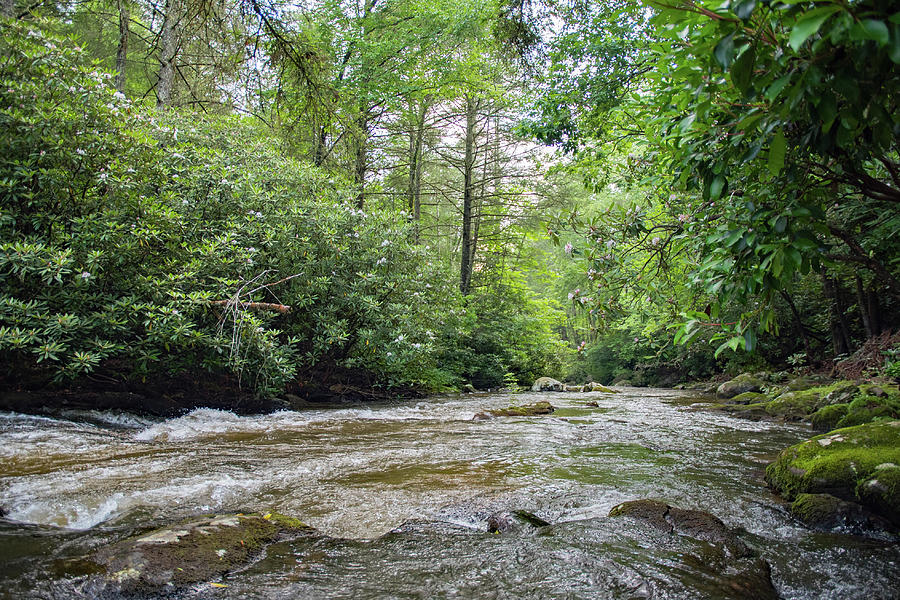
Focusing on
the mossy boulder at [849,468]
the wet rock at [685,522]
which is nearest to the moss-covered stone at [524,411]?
the mossy boulder at [849,468]

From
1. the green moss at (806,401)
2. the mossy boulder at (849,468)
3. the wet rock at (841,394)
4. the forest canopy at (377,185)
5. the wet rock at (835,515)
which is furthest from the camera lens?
the green moss at (806,401)

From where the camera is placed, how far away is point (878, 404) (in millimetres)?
6031

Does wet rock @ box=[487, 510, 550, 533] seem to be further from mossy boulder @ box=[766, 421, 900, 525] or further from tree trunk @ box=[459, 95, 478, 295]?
tree trunk @ box=[459, 95, 478, 295]

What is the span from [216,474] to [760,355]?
17166mm

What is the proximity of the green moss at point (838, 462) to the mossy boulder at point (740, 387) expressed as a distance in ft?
29.7

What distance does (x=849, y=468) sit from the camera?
3506 millimetres

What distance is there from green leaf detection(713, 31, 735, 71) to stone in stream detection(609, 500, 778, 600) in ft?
7.21

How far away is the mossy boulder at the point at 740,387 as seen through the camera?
12320 mm

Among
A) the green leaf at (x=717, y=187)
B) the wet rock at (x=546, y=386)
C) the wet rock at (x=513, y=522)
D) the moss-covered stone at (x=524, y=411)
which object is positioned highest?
the green leaf at (x=717, y=187)

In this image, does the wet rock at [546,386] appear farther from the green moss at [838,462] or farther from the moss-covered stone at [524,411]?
the green moss at [838,462]

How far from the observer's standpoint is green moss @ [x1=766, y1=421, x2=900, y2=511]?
11.3 ft

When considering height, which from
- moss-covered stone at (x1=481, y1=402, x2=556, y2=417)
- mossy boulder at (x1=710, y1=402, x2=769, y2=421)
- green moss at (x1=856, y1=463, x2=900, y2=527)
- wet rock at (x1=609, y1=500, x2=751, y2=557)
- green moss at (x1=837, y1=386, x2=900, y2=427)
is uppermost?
green moss at (x1=837, y1=386, x2=900, y2=427)

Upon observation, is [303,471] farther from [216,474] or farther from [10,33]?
[10,33]

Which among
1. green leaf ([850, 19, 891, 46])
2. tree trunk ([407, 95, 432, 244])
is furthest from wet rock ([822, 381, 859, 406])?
tree trunk ([407, 95, 432, 244])
